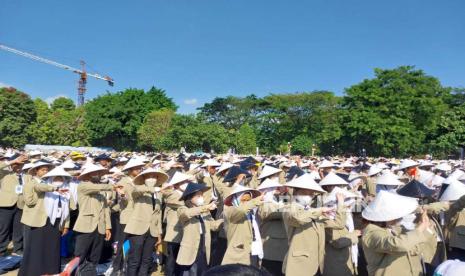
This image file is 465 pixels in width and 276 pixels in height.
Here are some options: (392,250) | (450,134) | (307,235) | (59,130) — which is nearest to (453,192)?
(307,235)

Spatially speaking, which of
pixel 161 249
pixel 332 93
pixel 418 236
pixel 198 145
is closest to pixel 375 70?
pixel 332 93

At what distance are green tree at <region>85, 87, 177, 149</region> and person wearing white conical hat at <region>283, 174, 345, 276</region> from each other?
5141cm

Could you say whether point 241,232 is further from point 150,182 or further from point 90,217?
point 90,217

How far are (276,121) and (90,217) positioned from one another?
48717 millimetres

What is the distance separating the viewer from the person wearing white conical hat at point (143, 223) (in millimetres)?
6418

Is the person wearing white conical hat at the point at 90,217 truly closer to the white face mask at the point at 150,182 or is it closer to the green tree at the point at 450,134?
the white face mask at the point at 150,182

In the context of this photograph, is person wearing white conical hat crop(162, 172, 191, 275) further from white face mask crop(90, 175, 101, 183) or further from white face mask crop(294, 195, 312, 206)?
white face mask crop(294, 195, 312, 206)

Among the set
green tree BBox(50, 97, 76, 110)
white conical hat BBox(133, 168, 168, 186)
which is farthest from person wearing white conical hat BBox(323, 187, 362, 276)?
green tree BBox(50, 97, 76, 110)

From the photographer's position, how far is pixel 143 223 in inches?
253

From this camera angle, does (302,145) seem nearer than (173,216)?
No

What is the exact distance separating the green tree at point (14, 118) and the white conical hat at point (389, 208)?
52456 millimetres

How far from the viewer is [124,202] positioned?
24.8 ft

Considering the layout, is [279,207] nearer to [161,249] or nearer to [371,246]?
[371,246]

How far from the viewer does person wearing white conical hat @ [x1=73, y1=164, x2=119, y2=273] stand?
6379 mm
